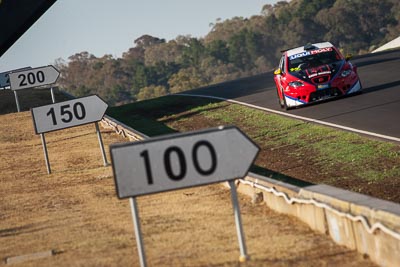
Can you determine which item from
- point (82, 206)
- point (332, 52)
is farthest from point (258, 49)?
point (82, 206)

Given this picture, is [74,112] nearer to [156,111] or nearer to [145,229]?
[145,229]

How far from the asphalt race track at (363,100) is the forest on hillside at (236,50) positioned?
84.7 meters

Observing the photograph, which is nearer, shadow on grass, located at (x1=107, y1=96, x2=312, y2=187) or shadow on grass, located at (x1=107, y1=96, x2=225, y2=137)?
shadow on grass, located at (x1=107, y1=96, x2=312, y2=187)

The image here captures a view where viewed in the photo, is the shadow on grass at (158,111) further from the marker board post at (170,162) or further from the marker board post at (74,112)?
the marker board post at (170,162)

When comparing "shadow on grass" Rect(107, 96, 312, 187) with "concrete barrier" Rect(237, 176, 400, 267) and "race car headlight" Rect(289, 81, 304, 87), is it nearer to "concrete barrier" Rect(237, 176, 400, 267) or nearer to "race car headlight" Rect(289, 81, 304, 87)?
"race car headlight" Rect(289, 81, 304, 87)

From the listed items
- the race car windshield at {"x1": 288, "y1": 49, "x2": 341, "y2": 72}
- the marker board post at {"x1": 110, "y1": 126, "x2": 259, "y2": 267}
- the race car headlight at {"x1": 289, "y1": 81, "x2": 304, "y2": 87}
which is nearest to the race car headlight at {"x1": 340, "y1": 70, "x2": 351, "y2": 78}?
the race car windshield at {"x1": 288, "y1": 49, "x2": 341, "y2": 72}

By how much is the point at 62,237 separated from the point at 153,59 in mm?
159817

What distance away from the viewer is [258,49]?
155250 mm

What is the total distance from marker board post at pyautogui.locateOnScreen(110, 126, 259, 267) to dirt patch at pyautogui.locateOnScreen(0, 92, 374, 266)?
0.80m

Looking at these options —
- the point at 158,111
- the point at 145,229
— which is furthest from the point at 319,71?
the point at 145,229

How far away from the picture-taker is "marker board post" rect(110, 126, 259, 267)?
8914mm

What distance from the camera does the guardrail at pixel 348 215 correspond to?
8.43m

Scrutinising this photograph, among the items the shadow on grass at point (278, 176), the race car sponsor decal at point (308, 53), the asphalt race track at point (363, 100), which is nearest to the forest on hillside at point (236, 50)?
the asphalt race track at point (363, 100)

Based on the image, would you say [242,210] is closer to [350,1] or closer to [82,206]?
[82,206]
